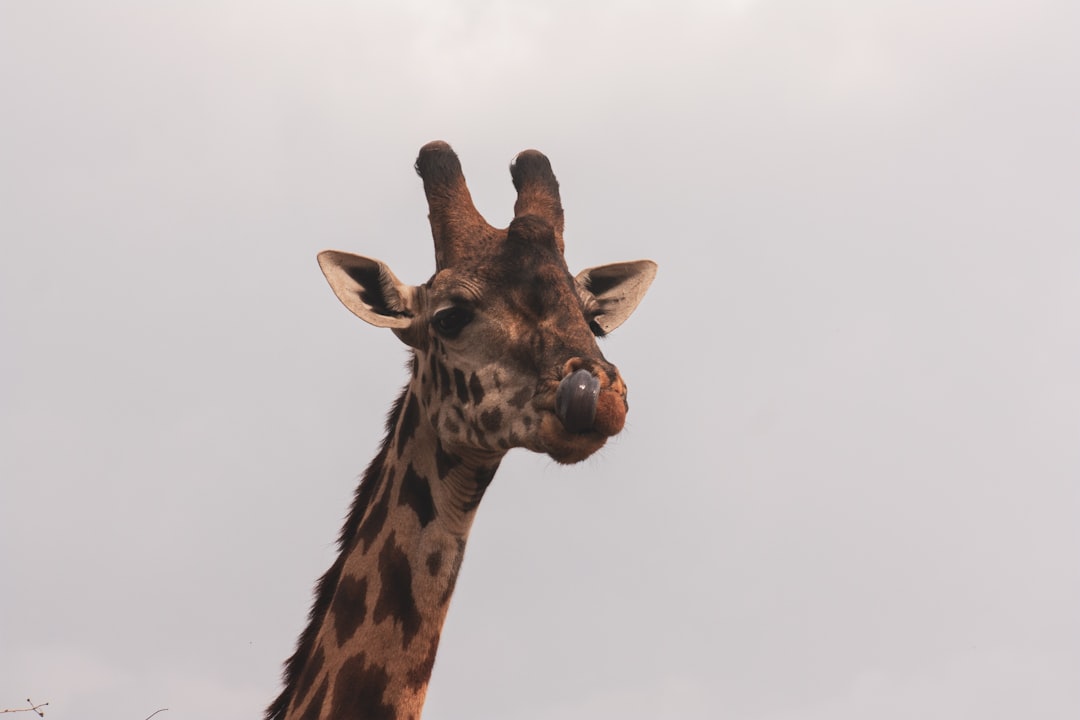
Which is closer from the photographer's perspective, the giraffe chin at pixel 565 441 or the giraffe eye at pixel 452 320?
the giraffe chin at pixel 565 441

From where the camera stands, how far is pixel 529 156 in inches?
388

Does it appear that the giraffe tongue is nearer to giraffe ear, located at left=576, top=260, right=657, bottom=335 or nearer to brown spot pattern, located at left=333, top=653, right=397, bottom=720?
brown spot pattern, located at left=333, top=653, right=397, bottom=720

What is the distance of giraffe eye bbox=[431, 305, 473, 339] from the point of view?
8.47 m

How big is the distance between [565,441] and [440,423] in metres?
1.22

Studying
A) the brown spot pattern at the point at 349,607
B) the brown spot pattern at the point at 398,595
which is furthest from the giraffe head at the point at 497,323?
the brown spot pattern at the point at 349,607

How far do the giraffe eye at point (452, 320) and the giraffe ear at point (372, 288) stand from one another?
17.3 inches

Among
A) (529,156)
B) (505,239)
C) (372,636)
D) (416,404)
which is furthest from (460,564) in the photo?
(529,156)

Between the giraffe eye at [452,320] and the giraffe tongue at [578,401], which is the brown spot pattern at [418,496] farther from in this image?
the giraffe tongue at [578,401]

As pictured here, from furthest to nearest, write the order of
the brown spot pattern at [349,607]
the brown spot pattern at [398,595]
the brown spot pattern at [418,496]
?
the brown spot pattern at [418,496] → the brown spot pattern at [349,607] → the brown spot pattern at [398,595]

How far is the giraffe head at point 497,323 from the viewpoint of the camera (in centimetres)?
757

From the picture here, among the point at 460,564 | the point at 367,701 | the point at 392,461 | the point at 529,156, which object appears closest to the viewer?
the point at 367,701

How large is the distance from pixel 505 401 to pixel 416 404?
3.81 feet

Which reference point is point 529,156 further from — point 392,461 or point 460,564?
point 460,564

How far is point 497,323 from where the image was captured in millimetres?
8297
